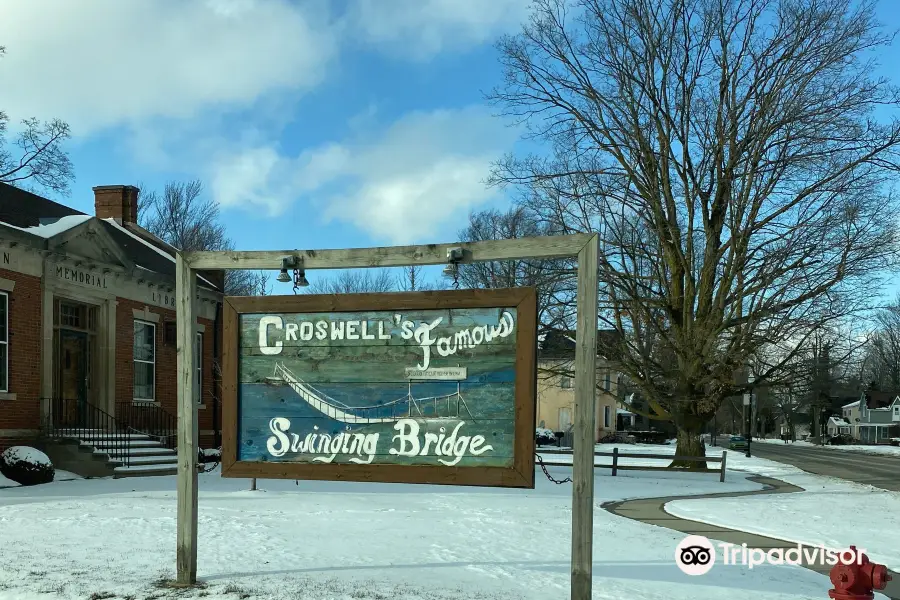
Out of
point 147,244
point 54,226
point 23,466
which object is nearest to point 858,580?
point 23,466

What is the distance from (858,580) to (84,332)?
19515mm

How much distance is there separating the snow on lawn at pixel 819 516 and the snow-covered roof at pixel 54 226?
14.3 m

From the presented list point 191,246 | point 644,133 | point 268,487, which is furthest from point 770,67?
A: point 191,246

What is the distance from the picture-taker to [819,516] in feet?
48.0

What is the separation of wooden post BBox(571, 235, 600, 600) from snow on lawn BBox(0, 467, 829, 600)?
3.11ft

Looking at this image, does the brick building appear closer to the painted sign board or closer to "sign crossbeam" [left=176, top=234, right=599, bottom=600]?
"sign crossbeam" [left=176, top=234, right=599, bottom=600]

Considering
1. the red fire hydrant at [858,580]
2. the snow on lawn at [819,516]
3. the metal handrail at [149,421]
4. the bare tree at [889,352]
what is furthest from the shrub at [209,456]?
the bare tree at [889,352]

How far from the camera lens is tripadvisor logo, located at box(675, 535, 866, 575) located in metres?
9.34

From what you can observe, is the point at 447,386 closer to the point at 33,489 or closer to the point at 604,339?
the point at 33,489

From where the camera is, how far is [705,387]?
26406mm

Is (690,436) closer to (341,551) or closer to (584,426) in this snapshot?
(341,551)

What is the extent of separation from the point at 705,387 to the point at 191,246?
38083mm

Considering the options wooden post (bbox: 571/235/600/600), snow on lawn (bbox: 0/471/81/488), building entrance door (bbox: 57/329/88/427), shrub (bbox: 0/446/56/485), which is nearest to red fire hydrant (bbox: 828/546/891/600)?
wooden post (bbox: 571/235/600/600)

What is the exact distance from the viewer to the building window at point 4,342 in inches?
706
